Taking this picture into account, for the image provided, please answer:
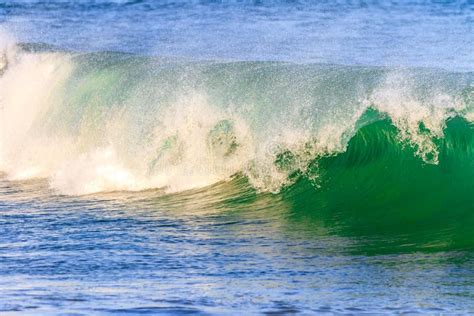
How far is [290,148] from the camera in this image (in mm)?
14258

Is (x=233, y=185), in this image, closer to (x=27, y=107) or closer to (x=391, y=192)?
(x=391, y=192)

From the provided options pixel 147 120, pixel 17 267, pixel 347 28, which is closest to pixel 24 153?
pixel 147 120

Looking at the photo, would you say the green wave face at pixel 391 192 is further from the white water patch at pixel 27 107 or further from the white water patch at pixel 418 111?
the white water patch at pixel 27 107

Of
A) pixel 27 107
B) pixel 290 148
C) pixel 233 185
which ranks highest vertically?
pixel 290 148

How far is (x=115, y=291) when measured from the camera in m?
9.20

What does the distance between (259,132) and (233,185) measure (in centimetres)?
100

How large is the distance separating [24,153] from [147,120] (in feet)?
9.96

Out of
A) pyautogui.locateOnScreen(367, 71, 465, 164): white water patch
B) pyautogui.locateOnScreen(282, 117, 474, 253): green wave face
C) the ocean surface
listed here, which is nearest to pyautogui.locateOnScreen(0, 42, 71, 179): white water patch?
the ocean surface

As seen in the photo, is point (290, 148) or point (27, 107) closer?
point (290, 148)

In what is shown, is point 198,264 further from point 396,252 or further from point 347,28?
point 347,28

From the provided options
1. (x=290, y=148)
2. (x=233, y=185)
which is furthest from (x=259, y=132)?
(x=233, y=185)

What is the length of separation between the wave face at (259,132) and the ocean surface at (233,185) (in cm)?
3

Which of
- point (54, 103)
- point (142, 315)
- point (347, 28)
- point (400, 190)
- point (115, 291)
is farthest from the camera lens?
point (347, 28)

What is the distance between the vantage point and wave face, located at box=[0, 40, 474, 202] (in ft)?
45.3
